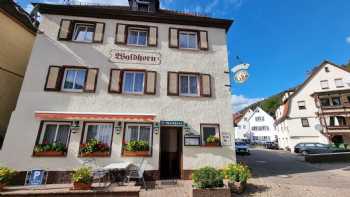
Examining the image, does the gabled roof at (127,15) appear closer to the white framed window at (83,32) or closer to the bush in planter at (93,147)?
the white framed window at (83,32)

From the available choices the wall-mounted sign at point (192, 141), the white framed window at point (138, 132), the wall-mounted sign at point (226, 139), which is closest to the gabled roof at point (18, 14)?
the white framed window at point (138, 132)

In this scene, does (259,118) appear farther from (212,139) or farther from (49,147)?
(49,147)

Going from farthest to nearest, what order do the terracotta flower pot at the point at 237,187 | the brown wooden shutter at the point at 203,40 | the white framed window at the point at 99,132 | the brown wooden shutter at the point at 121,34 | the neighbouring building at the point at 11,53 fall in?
the brown wooden shutter at the point at 203,40 → the brown wooden shutter at the point at 121,34 → the neighbouring building at the point at 11,53 → the white framed window at the point at 99,132 → the terracotta flower pot at the point at 237,187

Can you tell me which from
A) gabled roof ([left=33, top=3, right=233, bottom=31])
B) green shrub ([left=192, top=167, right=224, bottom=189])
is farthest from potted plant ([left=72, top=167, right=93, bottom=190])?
gabled roof ([left=33, top=3, right=233, bottom=31])

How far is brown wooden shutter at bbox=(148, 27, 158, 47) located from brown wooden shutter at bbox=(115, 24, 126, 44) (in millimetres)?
1707

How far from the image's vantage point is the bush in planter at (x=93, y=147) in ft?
33.2

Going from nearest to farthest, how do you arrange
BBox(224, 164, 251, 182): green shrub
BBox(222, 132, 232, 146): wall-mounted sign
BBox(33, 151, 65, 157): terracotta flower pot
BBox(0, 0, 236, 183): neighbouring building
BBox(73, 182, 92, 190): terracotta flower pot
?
BBox(73, 182, 92, 190): terracotta flower pot → BBox(224, 164, 251, 182): green shrub → BBox(33, 151, 65, 157): terracotta flower pot → BBox(0, 0, 236, 183): neighbouring building → BBox(222, 132, 232, 146): wall-mounted sign

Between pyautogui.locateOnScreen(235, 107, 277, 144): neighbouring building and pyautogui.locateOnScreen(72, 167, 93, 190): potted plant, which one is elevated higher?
pyautogui.locateOnScreen(235, 107, 277, 144): neighbouring building

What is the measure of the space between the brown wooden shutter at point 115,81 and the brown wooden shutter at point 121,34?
2079 mm

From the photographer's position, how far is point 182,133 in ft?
37.0

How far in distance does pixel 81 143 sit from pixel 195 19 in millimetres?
10953

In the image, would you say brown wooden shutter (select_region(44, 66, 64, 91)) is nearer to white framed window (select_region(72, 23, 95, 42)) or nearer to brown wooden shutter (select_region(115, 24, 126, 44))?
white framed window (select_region(72, 23, 95, 42))

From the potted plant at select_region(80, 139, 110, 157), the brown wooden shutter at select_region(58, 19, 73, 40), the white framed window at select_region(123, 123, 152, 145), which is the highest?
the brown wooden shutter at select_region(58, 19, 73, 40)

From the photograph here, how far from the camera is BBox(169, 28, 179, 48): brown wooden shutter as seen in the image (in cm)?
1285
